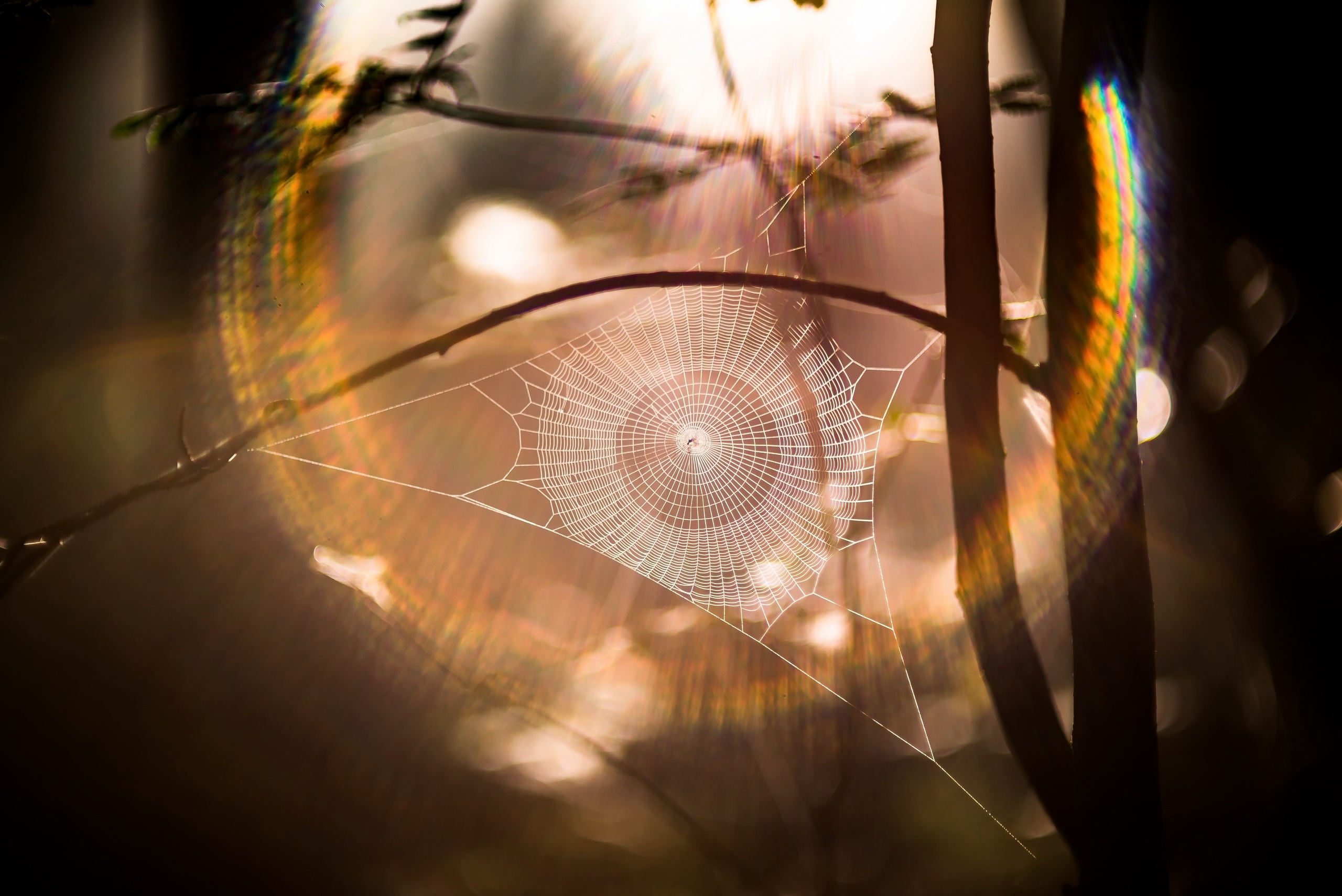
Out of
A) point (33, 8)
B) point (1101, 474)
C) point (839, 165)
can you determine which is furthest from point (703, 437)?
point (33, 8)

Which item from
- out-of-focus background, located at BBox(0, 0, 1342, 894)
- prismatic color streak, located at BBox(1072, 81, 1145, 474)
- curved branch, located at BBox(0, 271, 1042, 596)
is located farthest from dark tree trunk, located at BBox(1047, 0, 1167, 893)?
out-of-focus background, located at BBox(0, 0, 1342, 894)

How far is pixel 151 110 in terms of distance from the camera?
3.55 ft

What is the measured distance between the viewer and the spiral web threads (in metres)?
1.14

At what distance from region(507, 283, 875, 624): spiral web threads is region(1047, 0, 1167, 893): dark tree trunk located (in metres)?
0.39

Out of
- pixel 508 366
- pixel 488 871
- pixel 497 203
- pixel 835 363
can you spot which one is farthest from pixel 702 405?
pixel 488 871

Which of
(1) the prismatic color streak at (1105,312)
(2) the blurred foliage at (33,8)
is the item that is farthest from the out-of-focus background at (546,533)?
(1) the prismatic color streak at (1105,312)

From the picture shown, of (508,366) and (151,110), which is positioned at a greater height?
(151,110)

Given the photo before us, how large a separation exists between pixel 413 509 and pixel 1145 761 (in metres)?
1.12

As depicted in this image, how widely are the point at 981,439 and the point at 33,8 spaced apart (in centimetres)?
172

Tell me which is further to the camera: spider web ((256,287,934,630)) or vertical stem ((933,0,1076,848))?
spider web ((256,287,934,630))

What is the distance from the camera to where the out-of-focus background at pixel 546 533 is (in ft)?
3.36

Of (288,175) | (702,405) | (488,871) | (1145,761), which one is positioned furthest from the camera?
(702,405)

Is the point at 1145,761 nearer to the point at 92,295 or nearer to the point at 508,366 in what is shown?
the point at 508,366

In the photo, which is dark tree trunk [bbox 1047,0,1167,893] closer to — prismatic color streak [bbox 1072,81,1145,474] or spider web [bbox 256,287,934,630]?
prismatic color streak [bbox 1072,81,1145,474]
